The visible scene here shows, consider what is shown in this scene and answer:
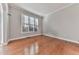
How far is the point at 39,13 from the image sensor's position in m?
1.51

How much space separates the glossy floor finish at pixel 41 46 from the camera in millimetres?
1442

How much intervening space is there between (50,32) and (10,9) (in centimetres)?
77

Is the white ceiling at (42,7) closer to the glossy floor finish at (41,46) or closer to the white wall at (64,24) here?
the white wall at (64,24)

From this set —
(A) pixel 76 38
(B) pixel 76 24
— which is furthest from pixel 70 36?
(B) pixel 76 24

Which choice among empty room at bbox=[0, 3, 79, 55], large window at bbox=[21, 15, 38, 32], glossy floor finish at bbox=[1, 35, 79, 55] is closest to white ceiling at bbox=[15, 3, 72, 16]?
empty room at bbox=[0, 3, 79, 55]

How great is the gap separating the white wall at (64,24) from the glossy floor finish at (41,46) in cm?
12

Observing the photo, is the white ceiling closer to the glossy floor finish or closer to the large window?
the large window

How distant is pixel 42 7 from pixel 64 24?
497 mm

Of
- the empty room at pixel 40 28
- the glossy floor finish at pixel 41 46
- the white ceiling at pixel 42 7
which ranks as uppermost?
the white ceiling at pixel 42 7

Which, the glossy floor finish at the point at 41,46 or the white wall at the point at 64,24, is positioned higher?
the white wall at the point at 64,24

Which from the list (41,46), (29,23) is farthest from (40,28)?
(41,46)

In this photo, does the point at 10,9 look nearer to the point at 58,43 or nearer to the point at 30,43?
the point at 30,43

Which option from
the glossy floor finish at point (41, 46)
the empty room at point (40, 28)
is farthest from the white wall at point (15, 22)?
the glossy floor finish at point (41, 46)
